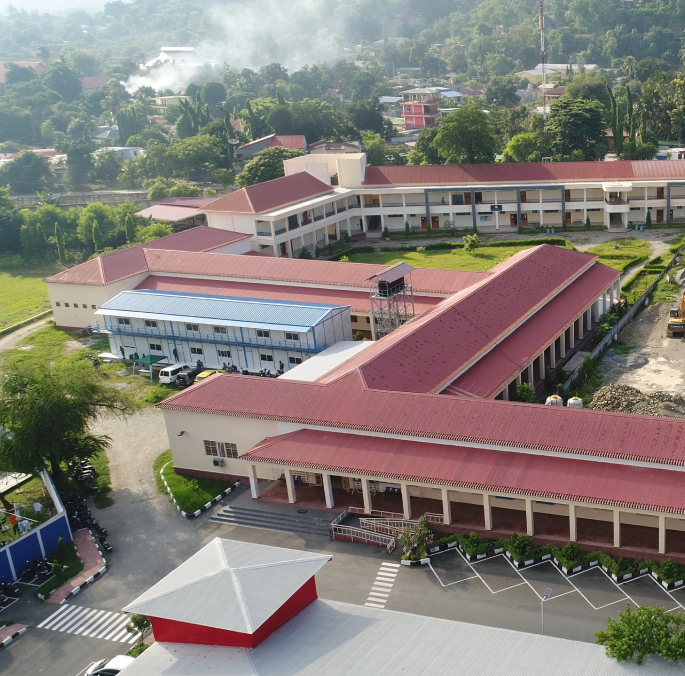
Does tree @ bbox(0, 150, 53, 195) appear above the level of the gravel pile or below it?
above

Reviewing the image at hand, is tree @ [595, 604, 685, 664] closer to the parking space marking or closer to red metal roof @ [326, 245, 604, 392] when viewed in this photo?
the parking space marking

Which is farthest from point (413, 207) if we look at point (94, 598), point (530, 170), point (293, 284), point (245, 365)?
point (94, 598)

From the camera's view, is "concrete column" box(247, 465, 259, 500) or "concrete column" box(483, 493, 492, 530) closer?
"concrete column" box(483, 493, 492, 530)

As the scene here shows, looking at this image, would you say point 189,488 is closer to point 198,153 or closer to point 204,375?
point 204,375

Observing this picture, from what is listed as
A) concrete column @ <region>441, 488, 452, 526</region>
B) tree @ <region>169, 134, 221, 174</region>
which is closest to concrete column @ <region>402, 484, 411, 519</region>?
concrete column @ <region>441, 488, 452, 526</region>

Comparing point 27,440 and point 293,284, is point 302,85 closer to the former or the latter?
point 293,284

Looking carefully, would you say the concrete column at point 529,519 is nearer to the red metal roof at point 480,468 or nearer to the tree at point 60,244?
the red metal roof at point 480,468

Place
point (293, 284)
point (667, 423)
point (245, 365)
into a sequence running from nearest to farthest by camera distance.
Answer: point (667, 423)
point (245, 365)
point (293, 284)
